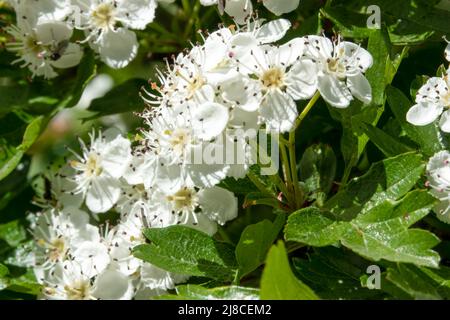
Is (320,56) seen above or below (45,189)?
above

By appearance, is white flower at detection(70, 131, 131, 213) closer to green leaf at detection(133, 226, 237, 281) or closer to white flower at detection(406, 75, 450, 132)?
green leaf at detection(133, 226, 237, 281)

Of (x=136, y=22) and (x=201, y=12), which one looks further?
(x=201, y=12)

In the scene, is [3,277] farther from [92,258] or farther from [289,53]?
[289,53]

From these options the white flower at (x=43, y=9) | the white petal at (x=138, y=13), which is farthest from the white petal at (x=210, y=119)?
the white flower at (x=43, y=9)

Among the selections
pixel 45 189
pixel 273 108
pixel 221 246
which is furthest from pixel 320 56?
pixel 45 189

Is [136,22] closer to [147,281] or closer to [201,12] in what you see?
[201,12]

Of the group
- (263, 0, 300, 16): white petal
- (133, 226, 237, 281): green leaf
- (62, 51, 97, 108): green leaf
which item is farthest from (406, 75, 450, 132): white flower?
(62, 51, 97, 108): green leaf

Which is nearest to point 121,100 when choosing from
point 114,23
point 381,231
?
point 114,23
